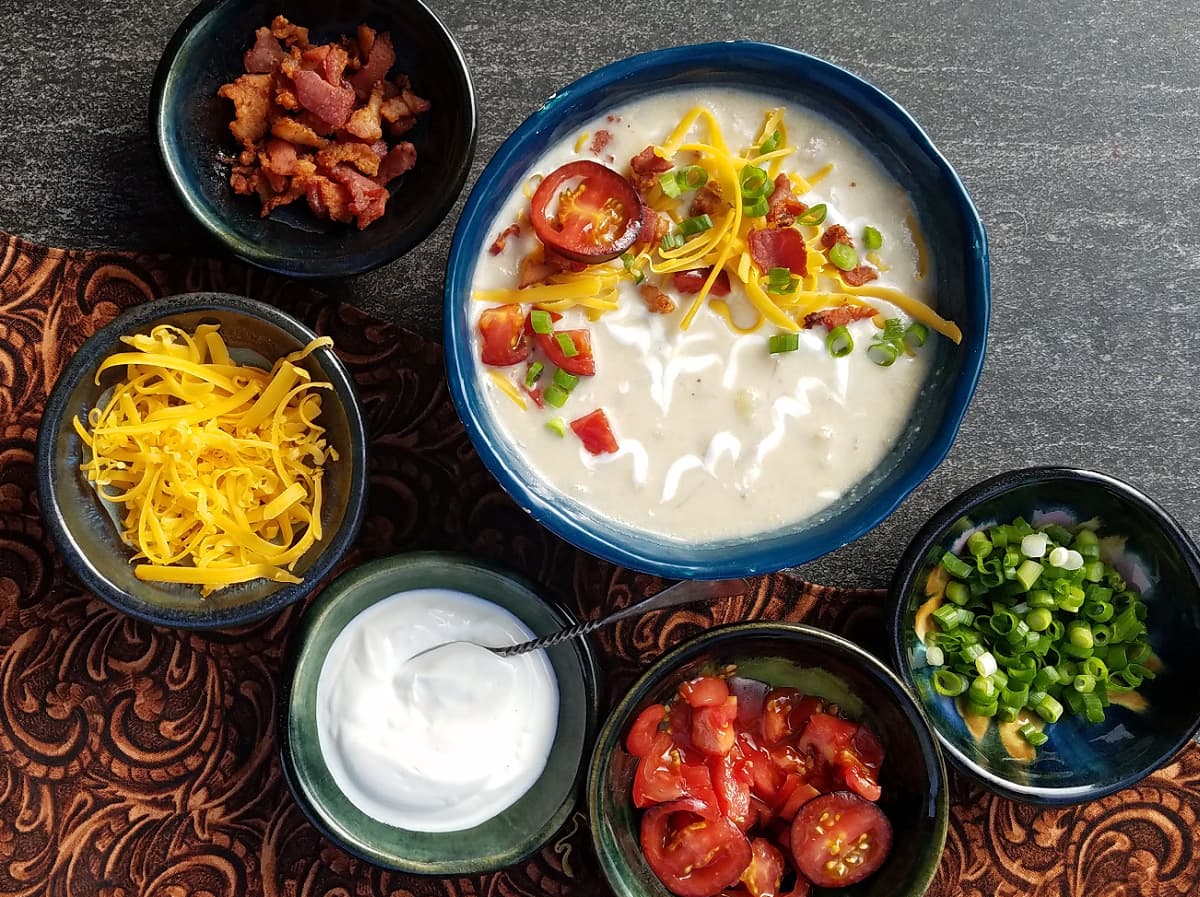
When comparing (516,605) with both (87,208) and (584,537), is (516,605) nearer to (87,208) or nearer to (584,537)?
(584,537)

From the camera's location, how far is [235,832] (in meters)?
2.33

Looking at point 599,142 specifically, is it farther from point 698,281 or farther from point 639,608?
point 639,608

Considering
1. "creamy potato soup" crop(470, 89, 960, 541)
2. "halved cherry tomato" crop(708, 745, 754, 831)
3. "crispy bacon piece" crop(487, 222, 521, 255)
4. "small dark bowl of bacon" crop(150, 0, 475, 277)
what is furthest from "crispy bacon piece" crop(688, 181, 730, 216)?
"halved cherry tomato" crop(708, 745, 754, 831)

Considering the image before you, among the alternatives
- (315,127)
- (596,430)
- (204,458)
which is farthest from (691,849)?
(315,127)

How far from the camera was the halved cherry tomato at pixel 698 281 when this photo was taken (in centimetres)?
201

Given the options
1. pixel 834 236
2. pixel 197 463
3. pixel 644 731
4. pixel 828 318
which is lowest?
pixel 644 731

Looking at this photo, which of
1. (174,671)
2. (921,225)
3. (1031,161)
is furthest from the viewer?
(1031,161)

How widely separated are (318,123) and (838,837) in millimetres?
1758

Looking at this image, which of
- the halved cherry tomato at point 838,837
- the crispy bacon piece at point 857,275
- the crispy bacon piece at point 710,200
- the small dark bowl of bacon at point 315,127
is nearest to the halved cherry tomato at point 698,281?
the crispy bacon piece at point 710,200

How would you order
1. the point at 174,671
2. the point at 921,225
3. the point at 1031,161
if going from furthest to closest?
the point at 1031,161, the point at 174,671, the point at 921,225

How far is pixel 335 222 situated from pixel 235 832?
1308mm

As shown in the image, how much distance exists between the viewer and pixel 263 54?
2.21m

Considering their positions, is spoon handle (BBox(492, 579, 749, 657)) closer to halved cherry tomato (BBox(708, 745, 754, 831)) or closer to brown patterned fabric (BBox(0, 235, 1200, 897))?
brown patterned fabric (BBox(0, 235, 1200, 897))

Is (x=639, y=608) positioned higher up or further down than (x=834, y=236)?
further down
